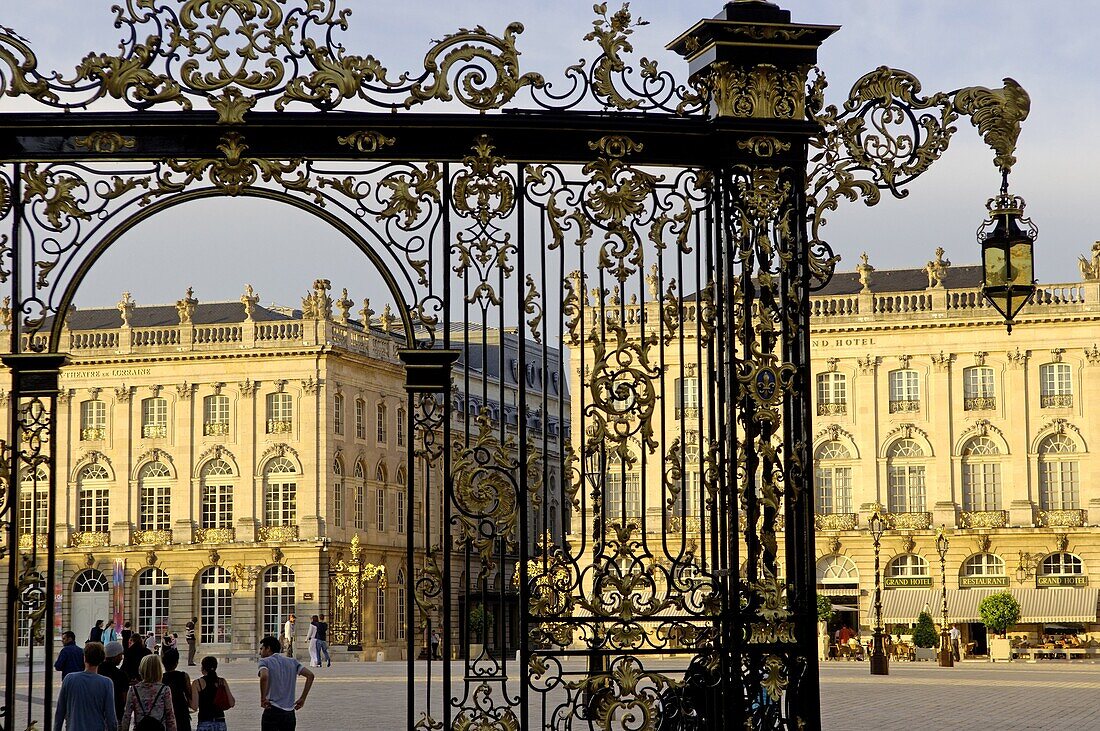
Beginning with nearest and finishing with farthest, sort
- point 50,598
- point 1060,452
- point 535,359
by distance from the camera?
point 50,598 < point 1060,452 < point 535,359

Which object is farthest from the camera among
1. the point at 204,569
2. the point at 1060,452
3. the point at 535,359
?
the point at 535,359

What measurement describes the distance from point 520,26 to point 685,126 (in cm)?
89

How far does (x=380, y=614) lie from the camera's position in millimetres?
54438

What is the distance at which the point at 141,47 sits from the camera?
8.30m

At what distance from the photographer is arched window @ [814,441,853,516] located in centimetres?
5069

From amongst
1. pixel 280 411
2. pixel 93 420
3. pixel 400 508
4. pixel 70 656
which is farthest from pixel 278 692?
pixel 400 508

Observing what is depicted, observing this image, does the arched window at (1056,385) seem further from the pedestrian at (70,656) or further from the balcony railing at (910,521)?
the pedestrian at (70,656)

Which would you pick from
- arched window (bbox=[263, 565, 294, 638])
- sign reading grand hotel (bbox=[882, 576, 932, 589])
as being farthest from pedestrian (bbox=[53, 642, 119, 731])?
arched window (bbox=[263, 565, 294, 638])

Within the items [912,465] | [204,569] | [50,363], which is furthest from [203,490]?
[50,363]

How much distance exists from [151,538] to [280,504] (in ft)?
12.6

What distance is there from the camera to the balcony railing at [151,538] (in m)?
53.3

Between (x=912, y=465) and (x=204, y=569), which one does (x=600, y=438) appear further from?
(x=204, y=569)

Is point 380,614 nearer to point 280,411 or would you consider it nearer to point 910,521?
point 280,411

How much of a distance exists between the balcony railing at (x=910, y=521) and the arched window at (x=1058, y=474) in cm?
307
